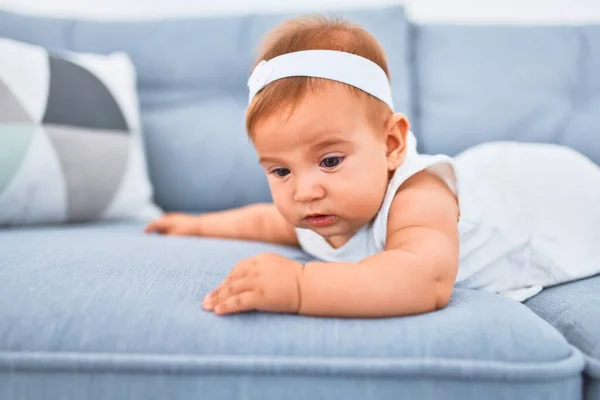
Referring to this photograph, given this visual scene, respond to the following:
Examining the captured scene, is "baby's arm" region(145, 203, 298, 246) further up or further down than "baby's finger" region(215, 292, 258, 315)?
further down

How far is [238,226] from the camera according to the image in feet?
4.33

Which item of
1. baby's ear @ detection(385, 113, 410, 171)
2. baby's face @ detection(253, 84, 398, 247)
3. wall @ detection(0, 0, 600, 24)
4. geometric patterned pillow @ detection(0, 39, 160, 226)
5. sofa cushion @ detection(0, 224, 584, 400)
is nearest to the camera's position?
sofa cushion @ detection(0, 224, 584, 400)

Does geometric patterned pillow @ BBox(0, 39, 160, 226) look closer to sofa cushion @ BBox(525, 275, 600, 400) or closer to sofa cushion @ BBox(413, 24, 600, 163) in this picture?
sofa cushion @ BBox(413, 24, 600, 163)

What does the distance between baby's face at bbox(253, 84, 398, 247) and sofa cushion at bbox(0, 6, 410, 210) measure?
25.4 inches

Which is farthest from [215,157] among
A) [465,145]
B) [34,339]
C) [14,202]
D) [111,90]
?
[34,339]

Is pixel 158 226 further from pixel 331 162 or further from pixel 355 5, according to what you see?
pixel 355 5

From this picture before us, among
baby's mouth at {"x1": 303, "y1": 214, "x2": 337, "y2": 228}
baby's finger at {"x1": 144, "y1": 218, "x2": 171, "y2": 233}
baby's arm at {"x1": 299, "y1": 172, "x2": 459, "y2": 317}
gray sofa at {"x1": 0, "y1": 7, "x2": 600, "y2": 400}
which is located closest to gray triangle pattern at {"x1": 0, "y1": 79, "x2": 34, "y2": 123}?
gray sofa at {"x1": 0, "y1": 7, "x2": 600, "y2": 400}

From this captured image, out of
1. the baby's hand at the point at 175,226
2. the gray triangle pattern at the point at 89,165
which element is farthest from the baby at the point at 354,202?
the gray triangle pattern at the point at 89,165

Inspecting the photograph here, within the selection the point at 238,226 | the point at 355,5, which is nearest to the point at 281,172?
the point at 238,226

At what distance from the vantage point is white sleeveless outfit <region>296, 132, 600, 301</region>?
1056 mm

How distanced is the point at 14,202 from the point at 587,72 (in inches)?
61.7

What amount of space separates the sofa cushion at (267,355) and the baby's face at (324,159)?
0.24 m

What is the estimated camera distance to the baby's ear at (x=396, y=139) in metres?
0.99

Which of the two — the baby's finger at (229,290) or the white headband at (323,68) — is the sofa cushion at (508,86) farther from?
the baby's finger at (229,290)
